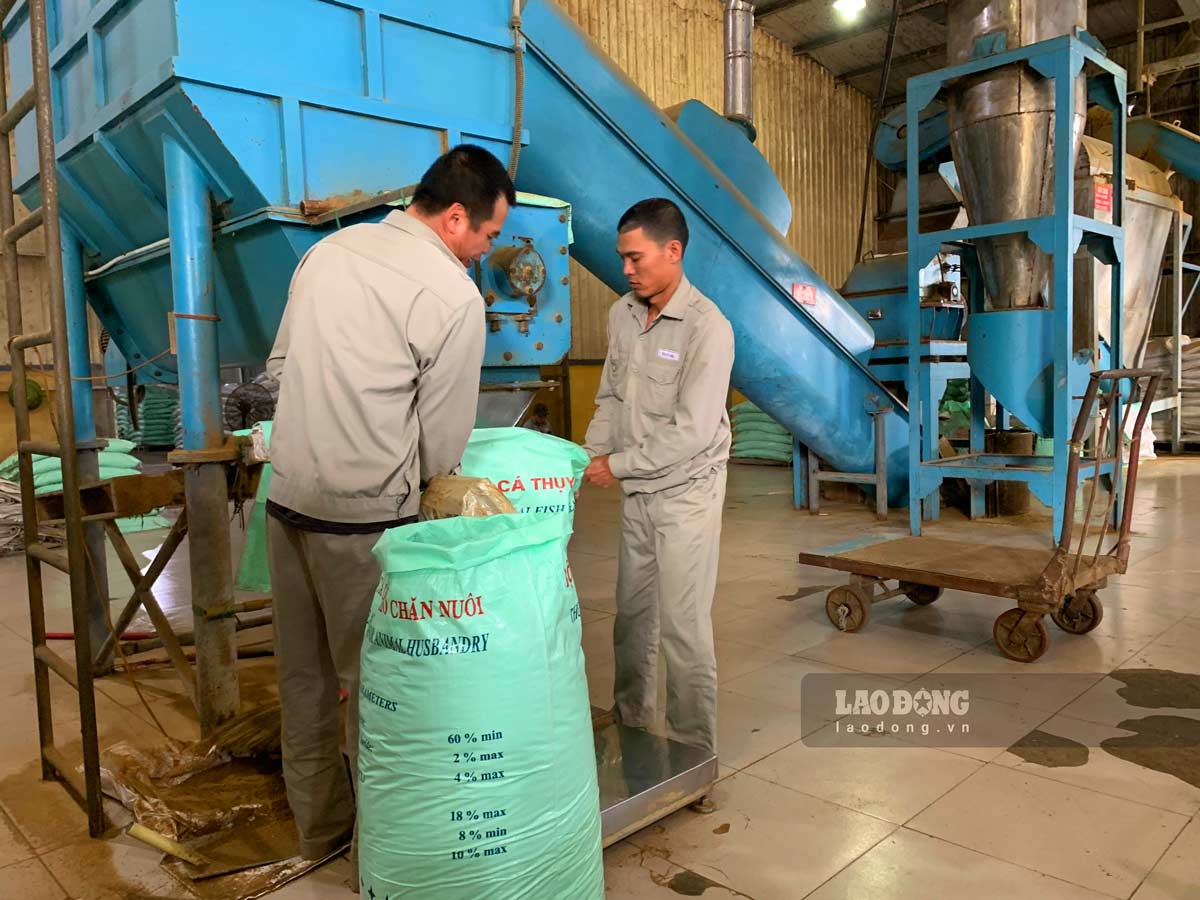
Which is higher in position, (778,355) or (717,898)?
(778,355)

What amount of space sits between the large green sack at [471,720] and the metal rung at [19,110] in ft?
5.45

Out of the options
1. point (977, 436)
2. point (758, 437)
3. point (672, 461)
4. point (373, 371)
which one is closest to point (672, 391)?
point (672, 461)

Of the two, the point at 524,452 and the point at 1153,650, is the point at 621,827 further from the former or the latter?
the point at 1153,650

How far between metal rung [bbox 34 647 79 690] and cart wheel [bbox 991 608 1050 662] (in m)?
3.13

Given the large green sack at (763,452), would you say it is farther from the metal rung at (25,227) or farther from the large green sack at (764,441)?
the metal rung at (25,227)

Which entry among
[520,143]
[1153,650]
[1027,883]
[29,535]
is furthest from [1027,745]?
[29,535]

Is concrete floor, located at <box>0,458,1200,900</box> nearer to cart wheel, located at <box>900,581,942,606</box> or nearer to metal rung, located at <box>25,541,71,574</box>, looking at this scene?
cart wheel, located at <box>900,581,942,606</box>

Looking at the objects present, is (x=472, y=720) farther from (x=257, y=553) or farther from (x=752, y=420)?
(x=752, y=420)

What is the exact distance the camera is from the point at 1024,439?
594cm

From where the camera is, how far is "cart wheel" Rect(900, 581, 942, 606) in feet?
13.6

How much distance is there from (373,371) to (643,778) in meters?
1.23

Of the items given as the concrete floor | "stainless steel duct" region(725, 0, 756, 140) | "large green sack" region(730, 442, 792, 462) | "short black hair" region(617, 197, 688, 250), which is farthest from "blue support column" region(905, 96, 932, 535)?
"large green sack" region(730, 442, 792, 462)

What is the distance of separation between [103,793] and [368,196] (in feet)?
6.28

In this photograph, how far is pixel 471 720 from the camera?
58.7 inches
